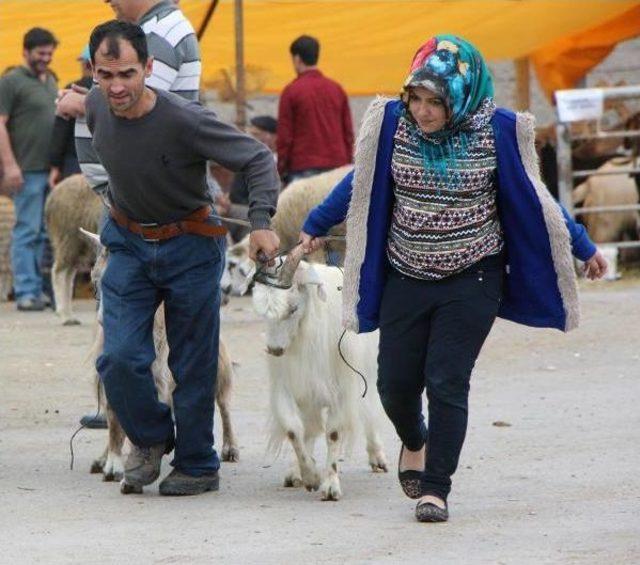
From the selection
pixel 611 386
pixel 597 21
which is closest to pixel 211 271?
pixel 611 386

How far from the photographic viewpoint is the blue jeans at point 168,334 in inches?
254

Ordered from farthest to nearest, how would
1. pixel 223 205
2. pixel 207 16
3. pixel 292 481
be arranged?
pixel 207 16
pixel 223 205
pixel 292 481

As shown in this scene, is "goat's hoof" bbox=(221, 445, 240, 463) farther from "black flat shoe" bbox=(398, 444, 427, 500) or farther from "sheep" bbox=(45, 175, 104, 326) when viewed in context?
"sheep" bbox=(45, 175, 104, 326)

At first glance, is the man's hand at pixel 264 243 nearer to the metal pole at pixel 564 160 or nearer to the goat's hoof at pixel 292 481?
the goat's hoof at pixel 292 481

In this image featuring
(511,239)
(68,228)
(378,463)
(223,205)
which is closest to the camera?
(511,239)

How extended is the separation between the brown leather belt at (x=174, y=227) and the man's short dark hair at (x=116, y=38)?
0.63 m

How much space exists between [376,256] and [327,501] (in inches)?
40.6

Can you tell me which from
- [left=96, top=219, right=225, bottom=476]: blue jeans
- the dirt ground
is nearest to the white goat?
the dirt ground

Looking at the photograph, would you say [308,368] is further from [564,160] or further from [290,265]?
[564,160]

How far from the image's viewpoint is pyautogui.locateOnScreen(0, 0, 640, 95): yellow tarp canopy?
15688mm

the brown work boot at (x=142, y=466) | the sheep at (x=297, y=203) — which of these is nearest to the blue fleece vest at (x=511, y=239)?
the brown work boot at (x=142, y=466)

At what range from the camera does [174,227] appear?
6465 millimetres

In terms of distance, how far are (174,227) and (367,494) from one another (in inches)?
50.4

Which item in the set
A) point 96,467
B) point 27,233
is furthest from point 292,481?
point 27,233
